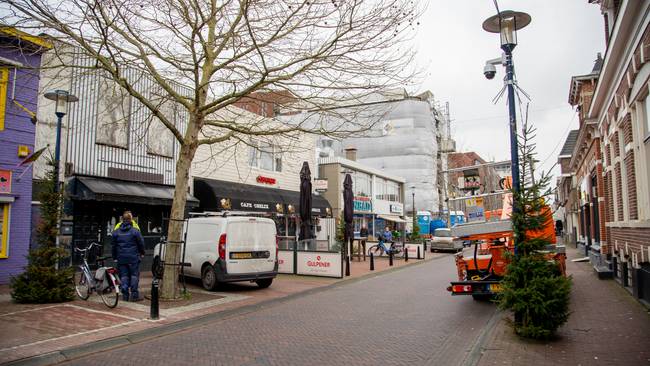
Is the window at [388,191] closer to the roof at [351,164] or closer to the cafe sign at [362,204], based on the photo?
the roof at [351,164]

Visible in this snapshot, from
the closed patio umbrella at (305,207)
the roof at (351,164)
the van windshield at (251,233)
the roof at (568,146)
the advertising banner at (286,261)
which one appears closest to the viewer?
the van windshield at (251,233)

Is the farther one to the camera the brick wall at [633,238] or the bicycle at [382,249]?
the bicycle at [382,249]

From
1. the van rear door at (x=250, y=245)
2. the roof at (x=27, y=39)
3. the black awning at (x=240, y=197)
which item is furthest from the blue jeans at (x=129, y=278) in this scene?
the black awning at (x=240, y=197)

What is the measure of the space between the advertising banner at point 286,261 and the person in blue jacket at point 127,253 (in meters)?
6.61

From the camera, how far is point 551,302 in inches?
259

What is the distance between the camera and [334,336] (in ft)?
24.2

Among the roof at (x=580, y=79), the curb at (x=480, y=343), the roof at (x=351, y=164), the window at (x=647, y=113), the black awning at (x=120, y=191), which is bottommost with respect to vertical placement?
the curb at (x=480, y=343)

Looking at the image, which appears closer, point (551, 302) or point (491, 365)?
point (491, 365)

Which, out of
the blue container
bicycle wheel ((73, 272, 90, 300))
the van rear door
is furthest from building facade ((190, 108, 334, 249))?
the blue container

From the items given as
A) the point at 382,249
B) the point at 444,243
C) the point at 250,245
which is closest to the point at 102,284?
the point at 250,245

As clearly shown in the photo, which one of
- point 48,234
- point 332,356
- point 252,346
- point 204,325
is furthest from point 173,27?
point 332,356

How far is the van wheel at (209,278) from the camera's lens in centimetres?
1188

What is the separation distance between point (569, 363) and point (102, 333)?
6.58m

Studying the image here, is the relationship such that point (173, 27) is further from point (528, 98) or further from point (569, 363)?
point (569, 363)
